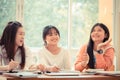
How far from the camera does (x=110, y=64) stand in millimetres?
2781

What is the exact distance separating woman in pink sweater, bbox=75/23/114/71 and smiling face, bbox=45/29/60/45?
A: 33 centimetres

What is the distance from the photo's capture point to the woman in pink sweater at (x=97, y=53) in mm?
2748

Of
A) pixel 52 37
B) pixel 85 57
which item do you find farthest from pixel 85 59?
pixel 52 37

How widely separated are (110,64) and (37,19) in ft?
5.67

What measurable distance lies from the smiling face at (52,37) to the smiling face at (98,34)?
419 mm

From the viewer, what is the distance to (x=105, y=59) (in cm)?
283

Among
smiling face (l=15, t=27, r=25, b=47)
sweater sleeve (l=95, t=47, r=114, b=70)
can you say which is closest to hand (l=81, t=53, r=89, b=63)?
sweater sleeve (l=95, t=47, r=114, b=70)

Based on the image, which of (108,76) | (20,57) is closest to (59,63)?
(20,57)

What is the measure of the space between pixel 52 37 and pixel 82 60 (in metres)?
0.43

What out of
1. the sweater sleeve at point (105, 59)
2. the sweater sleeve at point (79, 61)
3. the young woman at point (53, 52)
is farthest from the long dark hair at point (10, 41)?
the sweater sleeve at point (105, 59)

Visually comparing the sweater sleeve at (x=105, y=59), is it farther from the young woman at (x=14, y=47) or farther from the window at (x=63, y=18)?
the window at (x=63, y=18)

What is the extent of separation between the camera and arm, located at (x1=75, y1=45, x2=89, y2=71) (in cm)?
266

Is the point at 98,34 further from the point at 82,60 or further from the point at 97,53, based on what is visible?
the point at 82,60

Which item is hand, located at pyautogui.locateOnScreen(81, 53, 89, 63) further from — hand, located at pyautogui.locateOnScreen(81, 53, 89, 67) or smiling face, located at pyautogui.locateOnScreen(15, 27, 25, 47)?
smiling face, located at pyautogui.locateOnScreen(15, 27, 25, 47)
